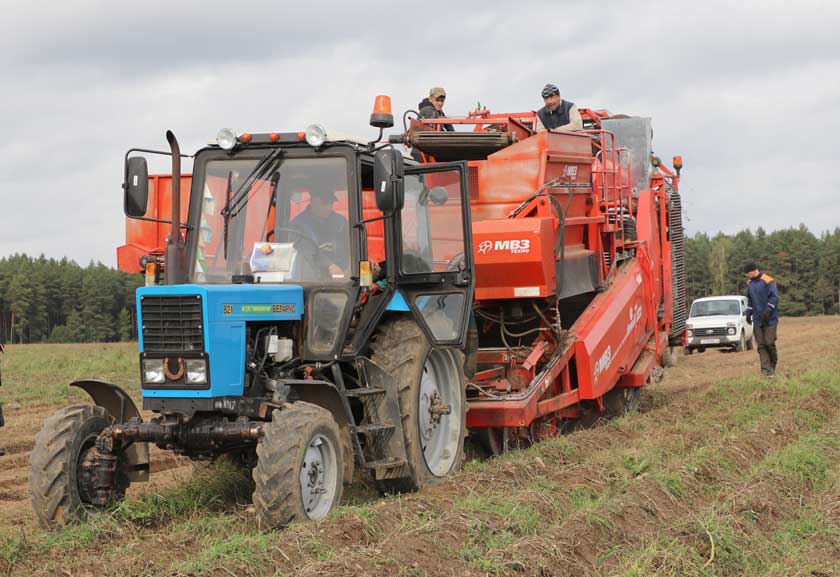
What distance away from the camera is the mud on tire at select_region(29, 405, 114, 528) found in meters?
6.64

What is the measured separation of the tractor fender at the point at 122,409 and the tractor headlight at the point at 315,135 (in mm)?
2128

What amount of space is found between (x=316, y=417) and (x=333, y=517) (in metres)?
0.61

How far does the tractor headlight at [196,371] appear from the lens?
21.4 ft

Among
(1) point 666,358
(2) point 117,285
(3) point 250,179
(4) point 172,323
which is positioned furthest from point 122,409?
(2) point 117,285

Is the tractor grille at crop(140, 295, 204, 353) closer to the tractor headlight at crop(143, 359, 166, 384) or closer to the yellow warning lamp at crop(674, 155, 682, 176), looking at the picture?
the tractor headlight at crop(143, 359, 166, 384)

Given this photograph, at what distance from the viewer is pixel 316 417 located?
6.48 meters

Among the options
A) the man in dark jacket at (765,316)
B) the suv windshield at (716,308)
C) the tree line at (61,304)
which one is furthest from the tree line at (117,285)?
the man in dark jacket at (765,316)

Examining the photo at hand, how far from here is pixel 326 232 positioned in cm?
723

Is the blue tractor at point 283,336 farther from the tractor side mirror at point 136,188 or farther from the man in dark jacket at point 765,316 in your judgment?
the man in dark jacket at point 765,316

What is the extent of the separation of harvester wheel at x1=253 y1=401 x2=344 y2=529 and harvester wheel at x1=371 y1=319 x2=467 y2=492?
76 cm

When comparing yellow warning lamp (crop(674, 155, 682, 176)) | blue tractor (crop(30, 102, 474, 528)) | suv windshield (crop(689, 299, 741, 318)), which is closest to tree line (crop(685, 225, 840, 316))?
suv windshield (crop(689, 299, 741, 318))

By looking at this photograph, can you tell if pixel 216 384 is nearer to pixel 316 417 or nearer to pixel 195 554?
pixel 316 417

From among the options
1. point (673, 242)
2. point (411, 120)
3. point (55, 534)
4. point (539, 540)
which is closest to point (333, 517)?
point (539, 540)

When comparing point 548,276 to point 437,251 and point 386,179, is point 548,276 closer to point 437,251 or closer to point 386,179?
point 437,251
